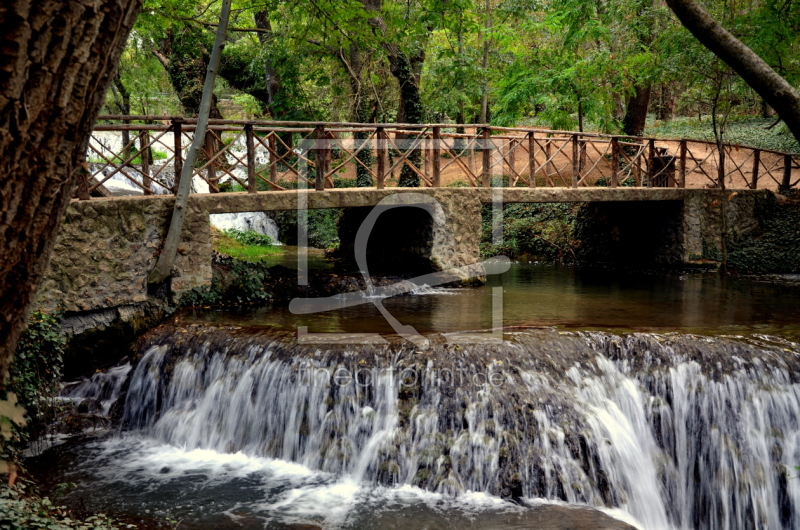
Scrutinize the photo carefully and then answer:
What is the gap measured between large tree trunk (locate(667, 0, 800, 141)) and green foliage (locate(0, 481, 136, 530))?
729cm

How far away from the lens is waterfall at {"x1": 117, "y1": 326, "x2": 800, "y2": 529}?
6270 mm

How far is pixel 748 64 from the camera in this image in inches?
282

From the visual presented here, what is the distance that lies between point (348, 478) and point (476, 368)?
67.0 inches

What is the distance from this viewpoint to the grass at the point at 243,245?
1598 centimetres

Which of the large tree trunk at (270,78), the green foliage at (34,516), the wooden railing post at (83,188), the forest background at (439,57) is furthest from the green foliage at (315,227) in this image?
the green foliage at (34,516)

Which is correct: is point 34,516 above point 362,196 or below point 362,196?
below

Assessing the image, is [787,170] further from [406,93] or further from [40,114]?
[40,114]

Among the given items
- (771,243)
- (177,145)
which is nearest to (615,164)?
(771,243)

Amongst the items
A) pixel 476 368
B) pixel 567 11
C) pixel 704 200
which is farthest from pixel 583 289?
pixel 567 11

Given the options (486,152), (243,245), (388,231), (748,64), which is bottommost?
(243,245)

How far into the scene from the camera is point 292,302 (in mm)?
10703

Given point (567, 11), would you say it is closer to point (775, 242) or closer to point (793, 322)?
point (775, 242)

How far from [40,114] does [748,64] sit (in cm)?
738

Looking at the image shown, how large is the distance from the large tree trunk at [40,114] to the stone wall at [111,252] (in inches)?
278
